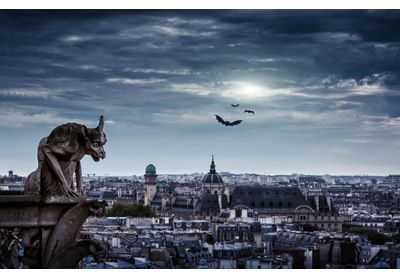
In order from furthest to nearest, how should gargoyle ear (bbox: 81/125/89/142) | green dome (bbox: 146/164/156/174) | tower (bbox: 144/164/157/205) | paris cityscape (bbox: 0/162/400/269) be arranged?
green dome (bbox: 146/164/156/174)
tower (bbox: 144/164/157/205)
paris cityscape (bbox: 0/162/400/269)
gargoyle ear (bbox: 81/125/89/142)

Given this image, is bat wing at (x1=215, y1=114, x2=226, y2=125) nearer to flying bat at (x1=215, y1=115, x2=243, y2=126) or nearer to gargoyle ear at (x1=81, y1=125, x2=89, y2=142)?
flying bat at (x1=215, y1=115, x2=243, y2=126)

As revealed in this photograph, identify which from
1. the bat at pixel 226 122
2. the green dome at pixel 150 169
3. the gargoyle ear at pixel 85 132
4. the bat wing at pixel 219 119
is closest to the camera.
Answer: the gargoyle ear at pixel 85 132

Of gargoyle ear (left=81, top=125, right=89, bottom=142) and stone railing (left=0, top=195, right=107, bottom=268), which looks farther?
gargoyle ear (left=81, top=125, right=89, bottom=142)

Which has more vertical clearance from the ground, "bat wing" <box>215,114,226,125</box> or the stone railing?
"bat wing" <box>215,114,226,125</box>

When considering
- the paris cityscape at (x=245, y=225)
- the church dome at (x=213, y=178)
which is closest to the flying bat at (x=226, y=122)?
the paris cityscape at (x=245, y=225)

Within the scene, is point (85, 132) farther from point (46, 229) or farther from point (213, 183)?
point (213, 183)

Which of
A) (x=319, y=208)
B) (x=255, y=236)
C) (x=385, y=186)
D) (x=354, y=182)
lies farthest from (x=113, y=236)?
(x=354, y=182)

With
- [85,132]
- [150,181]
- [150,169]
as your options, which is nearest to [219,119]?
[150,181]

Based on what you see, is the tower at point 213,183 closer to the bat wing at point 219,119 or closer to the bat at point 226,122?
the bat at point 226,122

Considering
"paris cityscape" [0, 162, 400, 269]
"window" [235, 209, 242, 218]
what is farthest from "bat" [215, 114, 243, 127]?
"window" [235, 209, 242, 218]

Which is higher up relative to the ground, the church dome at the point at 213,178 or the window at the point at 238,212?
the church dome at the point at 213,178
